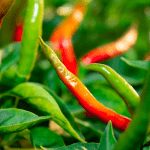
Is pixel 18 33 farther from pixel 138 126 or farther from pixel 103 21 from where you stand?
pixel 138 126

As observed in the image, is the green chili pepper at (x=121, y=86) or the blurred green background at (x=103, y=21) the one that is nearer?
the green chili pepper at (x=121, y=86)

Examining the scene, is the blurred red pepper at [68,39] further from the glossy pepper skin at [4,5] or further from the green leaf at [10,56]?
the glossy pepper skin at [4,5]

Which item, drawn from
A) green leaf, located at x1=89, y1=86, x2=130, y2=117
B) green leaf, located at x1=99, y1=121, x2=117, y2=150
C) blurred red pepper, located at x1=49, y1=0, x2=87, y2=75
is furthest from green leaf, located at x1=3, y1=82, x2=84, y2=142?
blurred red pepper, located at x1=49, y1=0, x2=87, y2=75

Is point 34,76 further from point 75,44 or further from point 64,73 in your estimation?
point 64,73

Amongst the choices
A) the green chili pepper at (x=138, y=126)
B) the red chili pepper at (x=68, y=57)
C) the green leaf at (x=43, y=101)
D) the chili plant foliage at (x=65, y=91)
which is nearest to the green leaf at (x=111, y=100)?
the chili plant foliage at (x=65, y=91)

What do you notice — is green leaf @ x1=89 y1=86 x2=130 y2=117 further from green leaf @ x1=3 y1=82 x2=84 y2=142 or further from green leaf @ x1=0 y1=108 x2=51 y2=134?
green leaf @ x1=0 y1=108 x2=51 y2=134

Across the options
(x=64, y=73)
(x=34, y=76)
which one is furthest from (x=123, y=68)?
(x=64, y=73)
